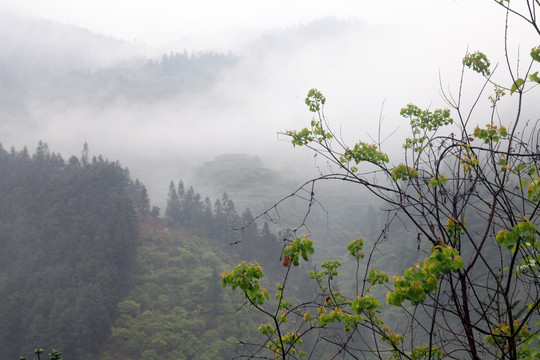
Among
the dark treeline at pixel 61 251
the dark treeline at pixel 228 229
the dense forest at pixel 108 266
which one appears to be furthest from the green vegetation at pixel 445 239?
the dark treeline at pixel 228 229

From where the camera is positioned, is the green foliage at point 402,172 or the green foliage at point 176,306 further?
the green foliage at point 176,306

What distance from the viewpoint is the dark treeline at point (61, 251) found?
1563 inches

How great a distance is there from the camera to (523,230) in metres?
2.39

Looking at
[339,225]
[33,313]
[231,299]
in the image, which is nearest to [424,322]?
[231,299]

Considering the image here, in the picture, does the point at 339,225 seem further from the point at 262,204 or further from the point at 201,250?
the point at 201,250

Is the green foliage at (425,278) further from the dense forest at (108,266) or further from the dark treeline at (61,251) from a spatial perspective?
the dark treeline at (61,251)

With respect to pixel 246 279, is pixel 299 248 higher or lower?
higher

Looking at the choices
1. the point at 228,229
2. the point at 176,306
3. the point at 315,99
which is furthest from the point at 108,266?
the point at 315,99

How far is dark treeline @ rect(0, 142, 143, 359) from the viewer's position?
3969 cm

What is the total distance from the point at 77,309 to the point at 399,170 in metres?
45.5

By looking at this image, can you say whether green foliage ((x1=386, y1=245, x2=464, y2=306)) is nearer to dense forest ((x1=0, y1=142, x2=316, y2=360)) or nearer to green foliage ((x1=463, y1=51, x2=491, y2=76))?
green foliage ((x1=463, y1=51, x2=491, y2=76))

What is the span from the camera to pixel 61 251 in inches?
2035

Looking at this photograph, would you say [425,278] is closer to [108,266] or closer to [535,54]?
[535,54]

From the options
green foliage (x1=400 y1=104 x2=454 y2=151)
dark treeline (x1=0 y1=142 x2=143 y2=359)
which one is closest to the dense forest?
dark treeline (x1=0 y1=142 x2=143 y2=359)
